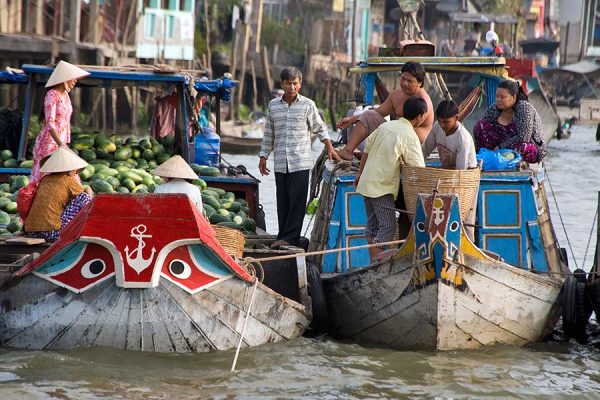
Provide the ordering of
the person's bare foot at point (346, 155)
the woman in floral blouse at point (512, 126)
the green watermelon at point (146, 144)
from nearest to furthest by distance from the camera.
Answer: the person's bare foot at point (346, 155) < the woman in floral blouse at point (512, 126) < the green watermelon at point (146, 144)

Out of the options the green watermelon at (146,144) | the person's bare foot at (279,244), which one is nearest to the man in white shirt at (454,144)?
the person's bare foot at (279,244)

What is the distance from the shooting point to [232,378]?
21.8ft

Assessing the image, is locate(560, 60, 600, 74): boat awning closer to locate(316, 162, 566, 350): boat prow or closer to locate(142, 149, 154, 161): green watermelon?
locate(142, 149, 154, 161): green watermelon

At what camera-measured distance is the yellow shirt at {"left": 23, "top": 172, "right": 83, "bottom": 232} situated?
736cm

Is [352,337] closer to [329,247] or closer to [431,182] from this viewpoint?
[329,247]

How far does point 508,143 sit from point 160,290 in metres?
3.24

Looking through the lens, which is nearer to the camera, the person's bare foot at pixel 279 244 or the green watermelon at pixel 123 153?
the person's bare foot at pixel 279 244

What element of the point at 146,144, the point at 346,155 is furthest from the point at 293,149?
the point at 146,144

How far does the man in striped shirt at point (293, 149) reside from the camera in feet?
27.2

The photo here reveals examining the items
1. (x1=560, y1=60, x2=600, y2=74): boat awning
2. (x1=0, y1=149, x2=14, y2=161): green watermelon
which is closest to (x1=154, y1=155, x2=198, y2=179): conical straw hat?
(x1=0, y1=149, x2=14, y2=161): green watermelon

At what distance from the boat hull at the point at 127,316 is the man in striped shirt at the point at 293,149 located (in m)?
1.53

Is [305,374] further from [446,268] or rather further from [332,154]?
[332,154]

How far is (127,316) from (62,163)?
133 cm

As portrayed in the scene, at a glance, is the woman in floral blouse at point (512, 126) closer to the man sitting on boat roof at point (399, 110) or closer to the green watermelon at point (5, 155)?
the man sitting on boat roof at point (399, 110)
